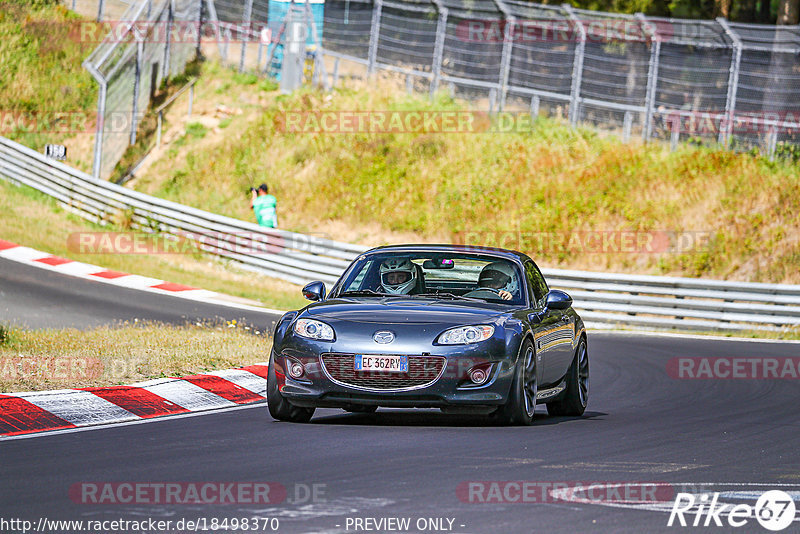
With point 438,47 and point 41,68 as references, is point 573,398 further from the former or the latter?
point 41,68

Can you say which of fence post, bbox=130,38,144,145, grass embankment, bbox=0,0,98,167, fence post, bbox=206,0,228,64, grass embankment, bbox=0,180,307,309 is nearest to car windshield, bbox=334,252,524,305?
grass embankment, bbox=0,180,307,309

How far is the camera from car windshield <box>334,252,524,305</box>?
10.5 m

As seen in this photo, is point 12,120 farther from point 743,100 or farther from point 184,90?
point 743,100

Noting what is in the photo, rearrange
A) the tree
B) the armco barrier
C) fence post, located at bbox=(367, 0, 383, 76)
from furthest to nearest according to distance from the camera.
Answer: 1. the tree
2. fence post, located at bbox=(367, 0, 383, 76)
3. the armco barrier

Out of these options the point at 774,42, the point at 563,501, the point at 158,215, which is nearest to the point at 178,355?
the point at 563,501

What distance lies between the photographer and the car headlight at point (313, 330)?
934cm

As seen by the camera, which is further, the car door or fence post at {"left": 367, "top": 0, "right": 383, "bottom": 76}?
fence post at {"left": 367, "top": 0, "right": 383, "bottom": 76}

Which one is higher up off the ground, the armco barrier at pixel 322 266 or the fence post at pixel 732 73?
the fence post at pixel 732 73

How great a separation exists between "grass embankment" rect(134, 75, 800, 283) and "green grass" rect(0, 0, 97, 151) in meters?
4.36

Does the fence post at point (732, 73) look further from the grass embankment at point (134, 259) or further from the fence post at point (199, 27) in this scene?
the fence post at point (199, 27)

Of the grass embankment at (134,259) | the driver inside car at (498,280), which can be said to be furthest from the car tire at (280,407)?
the grass embankment at (134,259)

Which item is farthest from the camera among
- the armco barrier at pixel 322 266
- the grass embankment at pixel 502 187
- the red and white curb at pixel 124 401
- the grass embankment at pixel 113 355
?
the grass embankment at pixel 502 187

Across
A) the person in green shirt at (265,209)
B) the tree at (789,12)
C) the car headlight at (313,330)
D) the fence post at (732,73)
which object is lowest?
the person in green shirt at (265,209)

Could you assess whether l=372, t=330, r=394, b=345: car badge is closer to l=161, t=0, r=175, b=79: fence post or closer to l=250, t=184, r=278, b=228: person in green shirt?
l=250, t=184, r=278, b=228: person in green shirt
